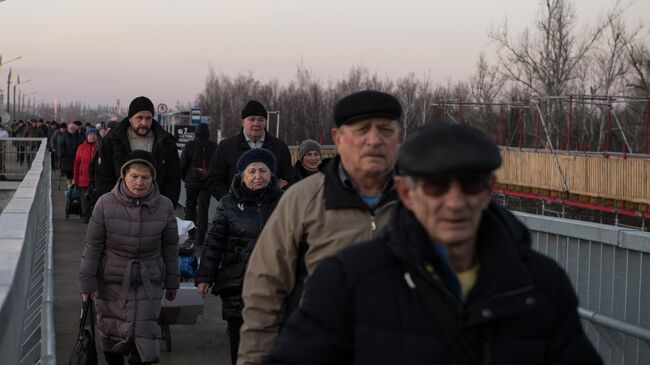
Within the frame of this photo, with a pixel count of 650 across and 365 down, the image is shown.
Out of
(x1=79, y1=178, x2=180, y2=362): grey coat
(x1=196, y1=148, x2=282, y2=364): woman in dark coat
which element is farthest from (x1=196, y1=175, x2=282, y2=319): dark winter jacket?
(x1=79, y1=178, x2=180, y2=362): grey coat

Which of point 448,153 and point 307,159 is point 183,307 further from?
point 448,153

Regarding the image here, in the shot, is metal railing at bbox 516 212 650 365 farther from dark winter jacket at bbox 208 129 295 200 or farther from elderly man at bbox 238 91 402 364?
elderly man at bbox 238 91 402 364

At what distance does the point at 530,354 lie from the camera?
2.64 metres

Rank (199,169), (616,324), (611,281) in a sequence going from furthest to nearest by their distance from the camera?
(199,169), (611,281), (616,324)

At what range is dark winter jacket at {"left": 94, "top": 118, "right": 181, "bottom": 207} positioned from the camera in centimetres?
996

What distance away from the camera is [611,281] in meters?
7.67

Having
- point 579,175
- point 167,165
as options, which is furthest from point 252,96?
point 167,165

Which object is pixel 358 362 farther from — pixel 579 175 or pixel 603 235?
pixel 579 175

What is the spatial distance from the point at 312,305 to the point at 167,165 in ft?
24.8

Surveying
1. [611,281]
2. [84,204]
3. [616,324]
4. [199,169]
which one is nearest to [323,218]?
[616,324]

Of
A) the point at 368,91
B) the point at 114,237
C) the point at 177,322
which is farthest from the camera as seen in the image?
the point at 177,322

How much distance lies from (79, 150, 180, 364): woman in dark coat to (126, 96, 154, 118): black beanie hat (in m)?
1.74

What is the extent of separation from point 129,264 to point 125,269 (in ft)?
0.14

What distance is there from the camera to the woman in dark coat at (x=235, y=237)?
744 cm
